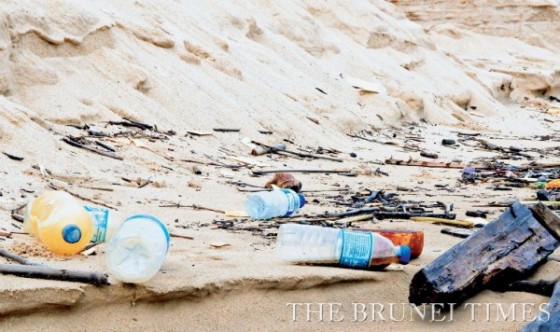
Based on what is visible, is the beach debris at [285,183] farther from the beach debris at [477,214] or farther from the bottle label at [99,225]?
the bottle label at [99,225]

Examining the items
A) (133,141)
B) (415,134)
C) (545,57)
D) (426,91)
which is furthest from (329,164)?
(545,57)

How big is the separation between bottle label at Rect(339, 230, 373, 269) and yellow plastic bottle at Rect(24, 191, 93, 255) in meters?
1.10

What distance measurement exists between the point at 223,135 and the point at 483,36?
1840cm

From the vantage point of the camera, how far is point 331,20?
18234 mm

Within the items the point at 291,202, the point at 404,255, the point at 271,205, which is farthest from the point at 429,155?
the point at 404,255

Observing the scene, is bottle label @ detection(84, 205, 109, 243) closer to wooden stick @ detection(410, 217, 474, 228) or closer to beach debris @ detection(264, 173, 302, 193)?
wooden stick @ detection(410, 217, 474, 228)

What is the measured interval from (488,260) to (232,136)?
6.13 metres

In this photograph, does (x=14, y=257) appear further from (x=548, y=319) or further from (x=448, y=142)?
(x=448, y=142)

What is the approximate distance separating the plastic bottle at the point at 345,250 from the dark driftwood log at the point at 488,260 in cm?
33

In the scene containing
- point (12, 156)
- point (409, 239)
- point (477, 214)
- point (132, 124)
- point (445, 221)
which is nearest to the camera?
point (409, 239)

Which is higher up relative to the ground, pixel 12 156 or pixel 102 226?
pixel 12 156

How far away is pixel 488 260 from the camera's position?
11.6ft

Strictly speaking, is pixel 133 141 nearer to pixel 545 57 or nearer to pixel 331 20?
pixel 331 20

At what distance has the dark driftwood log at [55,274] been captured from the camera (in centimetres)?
326
